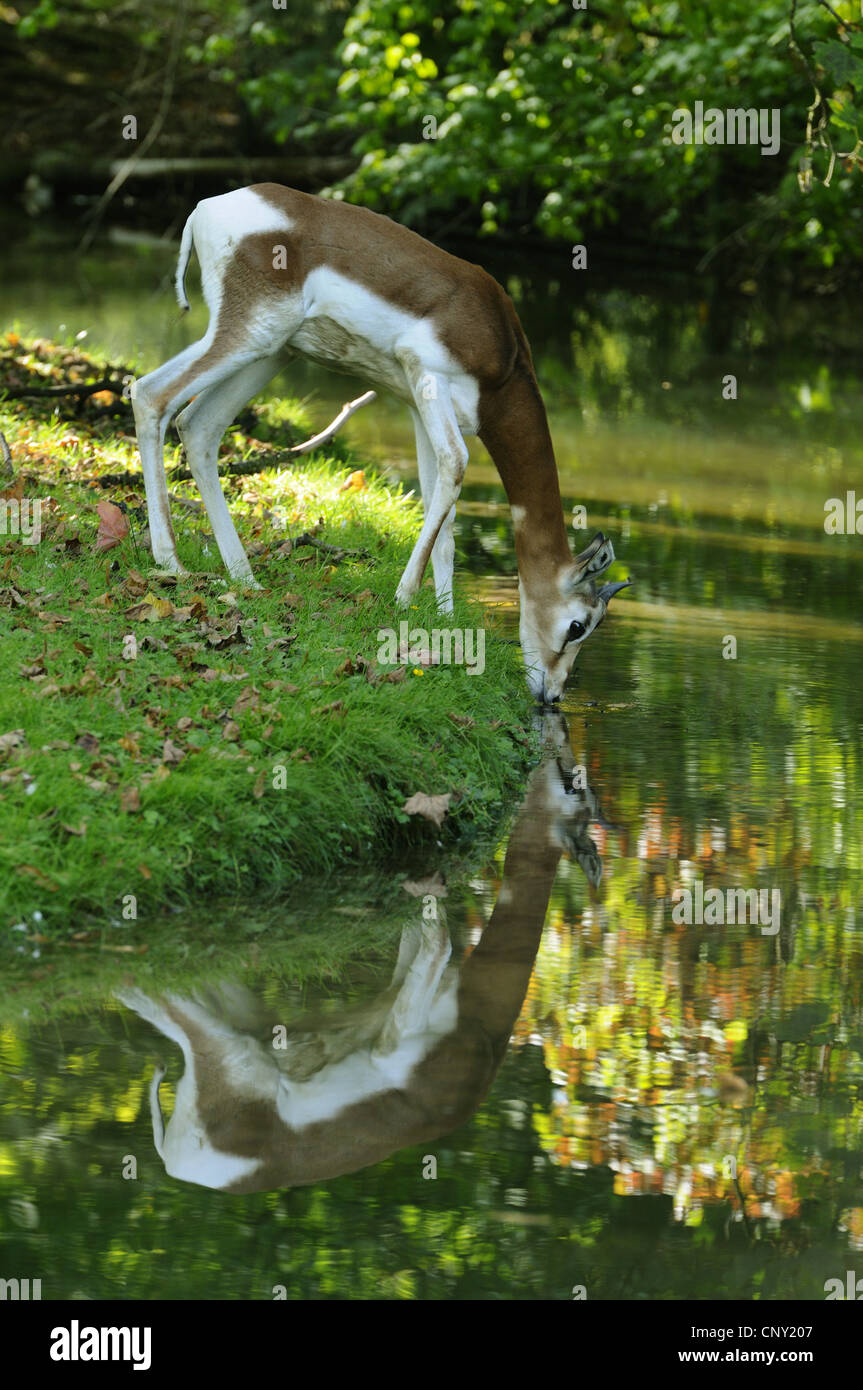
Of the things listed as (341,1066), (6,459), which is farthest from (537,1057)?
(6,459)

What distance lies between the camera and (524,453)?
8055 mm

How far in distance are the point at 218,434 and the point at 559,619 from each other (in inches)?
68.4

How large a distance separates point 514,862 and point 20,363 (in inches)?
330

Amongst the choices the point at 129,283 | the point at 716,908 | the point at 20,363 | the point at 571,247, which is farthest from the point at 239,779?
the point at 571,247

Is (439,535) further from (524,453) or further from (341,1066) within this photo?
(341,1066)

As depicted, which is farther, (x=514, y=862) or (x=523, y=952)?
(x=514, y=862)

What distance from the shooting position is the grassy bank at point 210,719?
18.6ft

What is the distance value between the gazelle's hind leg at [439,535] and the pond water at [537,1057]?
30.8 inches

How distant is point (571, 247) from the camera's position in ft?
94.7

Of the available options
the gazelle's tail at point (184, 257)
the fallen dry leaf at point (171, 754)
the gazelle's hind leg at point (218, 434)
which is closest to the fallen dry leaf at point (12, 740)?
the fallen dry leaf at point (171, 754)

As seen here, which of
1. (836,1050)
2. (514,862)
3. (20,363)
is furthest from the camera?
(20,363)

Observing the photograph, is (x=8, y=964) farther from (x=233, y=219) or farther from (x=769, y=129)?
(x=769, y=129)

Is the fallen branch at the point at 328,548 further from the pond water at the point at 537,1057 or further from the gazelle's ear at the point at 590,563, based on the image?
the gazelle's ear at the point at 590,563

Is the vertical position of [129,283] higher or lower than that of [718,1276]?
higher
